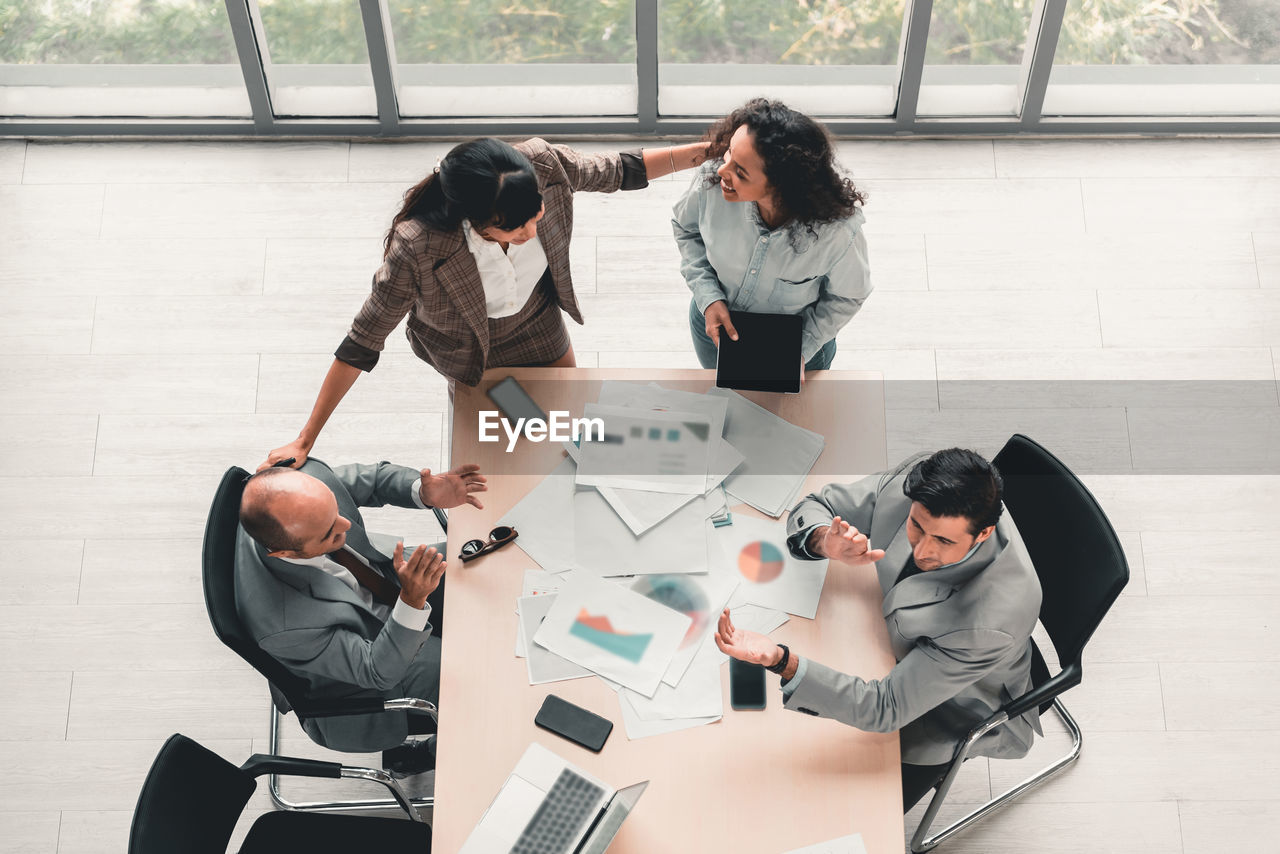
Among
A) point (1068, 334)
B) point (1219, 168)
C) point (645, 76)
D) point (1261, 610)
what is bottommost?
point (1261, 610)

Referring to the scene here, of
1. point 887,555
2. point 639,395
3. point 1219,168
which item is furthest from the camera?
point 1219,168

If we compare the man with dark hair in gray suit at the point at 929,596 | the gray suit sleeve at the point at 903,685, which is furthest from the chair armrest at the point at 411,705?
the gray suit sleeve at the point at 903,685

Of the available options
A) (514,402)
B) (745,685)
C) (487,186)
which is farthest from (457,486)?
(745,685)

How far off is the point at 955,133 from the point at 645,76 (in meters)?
1.29

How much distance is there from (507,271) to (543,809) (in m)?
1.26

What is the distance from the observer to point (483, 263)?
2582 millimetres

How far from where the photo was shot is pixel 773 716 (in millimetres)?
2352

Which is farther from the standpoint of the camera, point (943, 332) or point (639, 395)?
point (943, 332)

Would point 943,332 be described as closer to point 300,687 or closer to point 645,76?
point 645,76

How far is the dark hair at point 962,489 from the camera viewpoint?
2137 millimetres

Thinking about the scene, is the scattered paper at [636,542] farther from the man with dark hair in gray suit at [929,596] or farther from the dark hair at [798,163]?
the dark hair at [798,163]

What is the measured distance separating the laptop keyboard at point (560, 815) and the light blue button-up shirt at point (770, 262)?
1238mm

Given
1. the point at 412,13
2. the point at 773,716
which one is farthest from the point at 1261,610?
the point at 412,13

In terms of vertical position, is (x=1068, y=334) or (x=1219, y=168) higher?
(x=1219, y=168)
